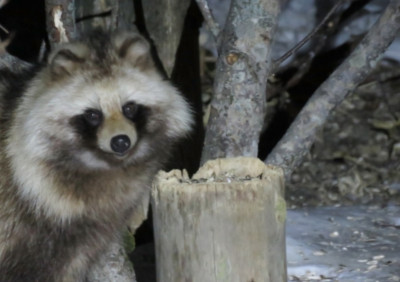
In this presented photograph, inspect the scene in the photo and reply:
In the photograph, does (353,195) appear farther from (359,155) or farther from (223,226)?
(223,226)

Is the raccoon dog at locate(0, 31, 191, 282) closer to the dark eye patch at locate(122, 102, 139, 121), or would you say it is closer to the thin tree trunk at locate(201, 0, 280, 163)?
the dark eye patch at locate(122, 102, 139, 121)

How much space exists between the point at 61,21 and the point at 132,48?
2.06 feet

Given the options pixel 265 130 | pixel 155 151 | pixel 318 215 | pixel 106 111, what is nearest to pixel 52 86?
pixel 106 111

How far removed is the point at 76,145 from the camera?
347cm

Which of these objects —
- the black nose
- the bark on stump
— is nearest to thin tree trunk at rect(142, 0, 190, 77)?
the black nose

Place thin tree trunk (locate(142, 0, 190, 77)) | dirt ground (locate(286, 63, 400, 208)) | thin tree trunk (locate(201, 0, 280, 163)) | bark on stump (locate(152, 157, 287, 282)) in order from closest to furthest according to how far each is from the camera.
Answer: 1. bark on stump (locate(152, 157, 287, 282))
2. thin tree trunk (locate(201, 0, 280, 163))
3. thin tree trunk (locate(142, 0, 190, 77))
4. dirt ground (locate(286, 63, 400, 208))

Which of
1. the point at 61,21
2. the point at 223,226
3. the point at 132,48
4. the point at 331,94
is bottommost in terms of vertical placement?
the point at 223,226

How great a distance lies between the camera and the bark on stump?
9.75 ft

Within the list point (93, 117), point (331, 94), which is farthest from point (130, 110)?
point (331, 94)

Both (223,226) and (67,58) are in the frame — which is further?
(67,58)

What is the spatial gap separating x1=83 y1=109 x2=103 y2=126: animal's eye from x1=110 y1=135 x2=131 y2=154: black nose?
0.13m

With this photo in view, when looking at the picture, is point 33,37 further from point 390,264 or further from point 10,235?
point 390,264

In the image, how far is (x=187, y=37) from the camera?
5441 mm

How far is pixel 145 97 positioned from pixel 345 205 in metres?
2.46
